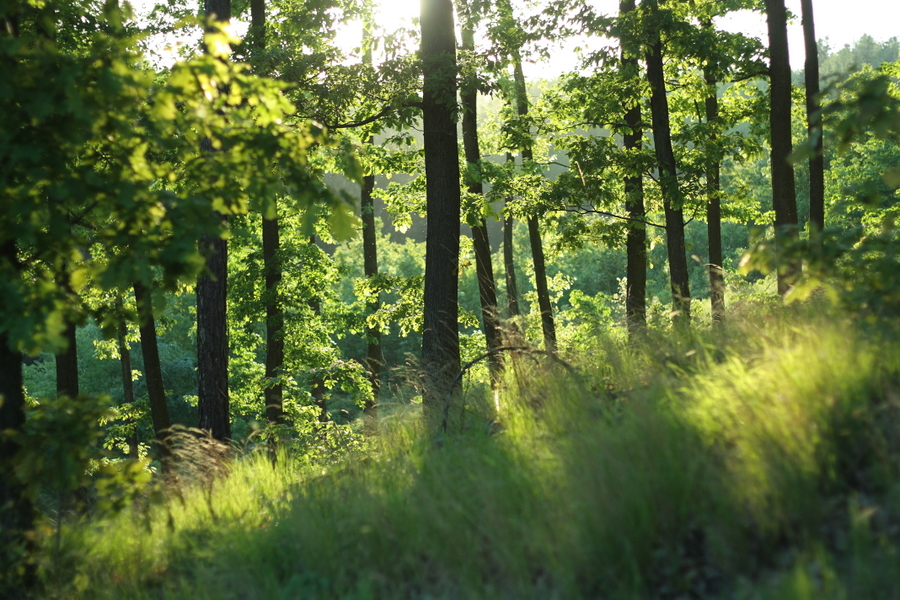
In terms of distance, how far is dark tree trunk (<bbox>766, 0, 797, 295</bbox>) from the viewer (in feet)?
39.5

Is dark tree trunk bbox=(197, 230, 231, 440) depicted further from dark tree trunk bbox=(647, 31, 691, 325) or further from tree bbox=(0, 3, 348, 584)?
dark tree trunk bbox=(647, 31, 691, 325)

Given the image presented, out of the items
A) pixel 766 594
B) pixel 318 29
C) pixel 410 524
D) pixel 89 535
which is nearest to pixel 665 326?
pixel 410 524

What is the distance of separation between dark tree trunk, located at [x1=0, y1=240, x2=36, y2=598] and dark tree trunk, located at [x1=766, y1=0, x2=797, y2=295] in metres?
11.3

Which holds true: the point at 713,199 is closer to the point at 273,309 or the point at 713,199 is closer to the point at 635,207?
the point at 635,207

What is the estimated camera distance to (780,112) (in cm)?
1213

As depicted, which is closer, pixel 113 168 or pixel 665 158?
pixel 113 168

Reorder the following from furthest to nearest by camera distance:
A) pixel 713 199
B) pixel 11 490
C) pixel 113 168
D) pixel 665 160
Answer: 1. pixel 713 199
2. pixel 665 160
3. pixel 11 490
4. pixel 113 168

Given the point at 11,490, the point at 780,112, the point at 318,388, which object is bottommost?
the point at 318,388

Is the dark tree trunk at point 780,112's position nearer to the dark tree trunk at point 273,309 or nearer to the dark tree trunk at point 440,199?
the dark tree trunk at point 440,199

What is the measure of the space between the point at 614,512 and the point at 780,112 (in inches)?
427

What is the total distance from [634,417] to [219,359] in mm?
7367

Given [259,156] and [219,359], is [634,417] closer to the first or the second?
[259,156]

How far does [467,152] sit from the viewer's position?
1670cm

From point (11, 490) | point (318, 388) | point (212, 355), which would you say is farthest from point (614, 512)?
point (318, 388)
